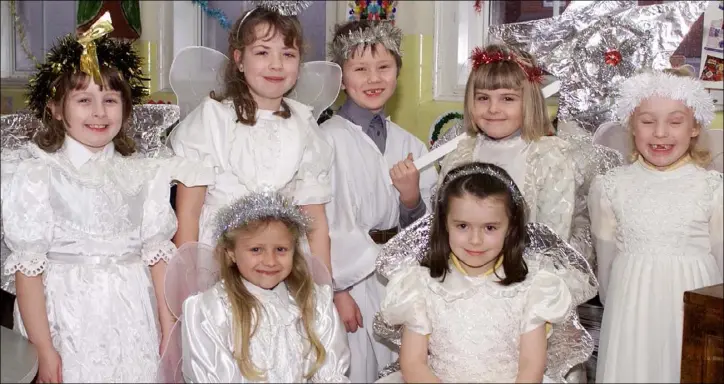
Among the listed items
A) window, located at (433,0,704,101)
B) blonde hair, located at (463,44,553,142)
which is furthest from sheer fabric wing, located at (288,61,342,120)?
window, located at (433,0,704,101)

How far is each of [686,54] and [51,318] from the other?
1958mm

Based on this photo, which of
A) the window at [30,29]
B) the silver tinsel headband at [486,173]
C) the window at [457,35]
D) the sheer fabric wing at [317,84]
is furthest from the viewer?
the window at [30,29]

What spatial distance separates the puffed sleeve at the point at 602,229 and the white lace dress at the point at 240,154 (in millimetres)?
757

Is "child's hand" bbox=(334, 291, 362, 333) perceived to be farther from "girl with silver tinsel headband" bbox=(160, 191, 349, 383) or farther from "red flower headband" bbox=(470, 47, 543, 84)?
"red flower headband" bbox=(470, 47, 543, 84)

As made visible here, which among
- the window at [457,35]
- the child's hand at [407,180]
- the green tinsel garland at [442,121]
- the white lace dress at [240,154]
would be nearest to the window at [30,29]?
the window at [457,35]

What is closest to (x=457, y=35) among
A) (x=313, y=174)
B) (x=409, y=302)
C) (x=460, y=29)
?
(x=460, y=29)

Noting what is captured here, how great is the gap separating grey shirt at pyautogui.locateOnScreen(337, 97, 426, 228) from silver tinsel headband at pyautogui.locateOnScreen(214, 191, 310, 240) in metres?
0.46

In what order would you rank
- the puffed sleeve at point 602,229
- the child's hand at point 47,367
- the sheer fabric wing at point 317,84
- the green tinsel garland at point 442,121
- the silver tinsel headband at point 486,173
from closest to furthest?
the child's hand at point 47,367
the silver tinsel headband at point 486,173
the puffed sleeve at point 602,229
the sheer fabric wing at point 317,84
the green tinsel garland at point 442,121

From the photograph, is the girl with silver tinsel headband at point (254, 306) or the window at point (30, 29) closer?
the girl with silver tinsel headband at point (254, 306)

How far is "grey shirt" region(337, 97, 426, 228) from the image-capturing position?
104 inches

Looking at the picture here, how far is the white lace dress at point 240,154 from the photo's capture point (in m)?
2.39

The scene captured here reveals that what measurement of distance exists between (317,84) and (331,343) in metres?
0.86

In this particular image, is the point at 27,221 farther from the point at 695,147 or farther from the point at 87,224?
the point at 695,147

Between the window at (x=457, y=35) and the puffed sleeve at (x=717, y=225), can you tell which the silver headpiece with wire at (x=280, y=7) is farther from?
the window at (x=457, y=35)
